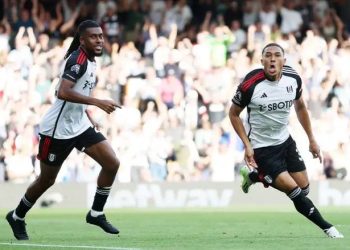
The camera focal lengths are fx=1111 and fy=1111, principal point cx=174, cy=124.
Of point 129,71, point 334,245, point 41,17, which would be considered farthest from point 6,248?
point 41,17

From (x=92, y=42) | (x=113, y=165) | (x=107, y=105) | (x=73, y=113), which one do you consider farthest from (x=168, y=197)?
(x=107, y=105)

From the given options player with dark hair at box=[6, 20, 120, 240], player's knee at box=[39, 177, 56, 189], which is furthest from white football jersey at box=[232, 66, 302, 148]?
player's knee at box=[39, 177, 56, 189]

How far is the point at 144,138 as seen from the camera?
2389cm

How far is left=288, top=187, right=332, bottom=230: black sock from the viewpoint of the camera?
12156mm

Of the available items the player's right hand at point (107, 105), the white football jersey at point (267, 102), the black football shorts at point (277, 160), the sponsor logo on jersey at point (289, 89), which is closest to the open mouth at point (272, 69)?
the white football jersey at point (267, 102)

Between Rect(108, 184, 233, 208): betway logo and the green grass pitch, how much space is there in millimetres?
2633

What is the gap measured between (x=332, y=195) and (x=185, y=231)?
964 cm

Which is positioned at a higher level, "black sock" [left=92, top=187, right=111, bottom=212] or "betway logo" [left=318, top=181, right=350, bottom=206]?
"black sock" [left=92, top=187, right=111, bottom=212]

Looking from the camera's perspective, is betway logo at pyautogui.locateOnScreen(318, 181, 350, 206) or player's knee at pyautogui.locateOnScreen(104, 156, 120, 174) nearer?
player's knee at pyautogui.locateOnScreen(104, 156, 120, 174)

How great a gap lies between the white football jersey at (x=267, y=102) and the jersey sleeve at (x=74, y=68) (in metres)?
1.78

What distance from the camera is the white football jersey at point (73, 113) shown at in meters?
12.1

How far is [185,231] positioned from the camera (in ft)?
46.1

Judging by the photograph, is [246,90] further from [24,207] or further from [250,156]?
[24,207]

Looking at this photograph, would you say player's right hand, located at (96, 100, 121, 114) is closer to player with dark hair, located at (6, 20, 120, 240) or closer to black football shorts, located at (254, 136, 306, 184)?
player with dark hair, located at (6, 20, 120, 240)
